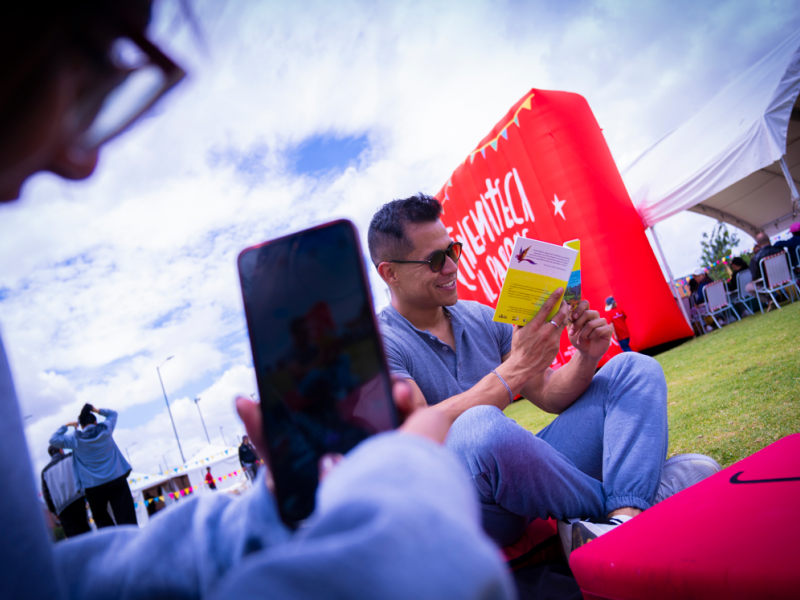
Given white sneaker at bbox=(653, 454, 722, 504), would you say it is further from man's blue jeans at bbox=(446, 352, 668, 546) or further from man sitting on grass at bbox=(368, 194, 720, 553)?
man's blue jeans at bbox=(446, 352, 668, 546)

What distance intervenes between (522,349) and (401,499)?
1486 millimetres

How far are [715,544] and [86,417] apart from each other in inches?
239

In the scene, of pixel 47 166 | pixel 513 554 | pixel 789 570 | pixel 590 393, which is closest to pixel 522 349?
pixel 590 393

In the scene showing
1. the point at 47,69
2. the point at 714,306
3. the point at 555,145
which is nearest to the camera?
the point at 47,69

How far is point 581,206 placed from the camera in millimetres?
6195

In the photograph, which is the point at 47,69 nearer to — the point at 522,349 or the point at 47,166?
the point at 47,166

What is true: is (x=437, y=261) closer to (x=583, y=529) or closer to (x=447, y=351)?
(x=447, y=351)

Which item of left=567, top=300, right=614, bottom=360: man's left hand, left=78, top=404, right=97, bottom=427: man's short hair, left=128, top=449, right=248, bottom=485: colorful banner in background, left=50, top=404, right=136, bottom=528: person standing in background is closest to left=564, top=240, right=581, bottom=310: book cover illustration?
left=567, top=300, right=614, bottom=360: man's left hand

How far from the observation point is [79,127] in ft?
1.20

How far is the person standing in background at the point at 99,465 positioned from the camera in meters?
4.77

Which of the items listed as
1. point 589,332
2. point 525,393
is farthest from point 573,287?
point 525,393

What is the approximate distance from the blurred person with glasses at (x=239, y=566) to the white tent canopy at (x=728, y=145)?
25.2 ft

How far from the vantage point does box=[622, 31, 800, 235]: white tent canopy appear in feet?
19.1

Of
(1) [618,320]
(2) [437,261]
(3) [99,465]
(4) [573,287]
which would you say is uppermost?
(2) [437,261]
